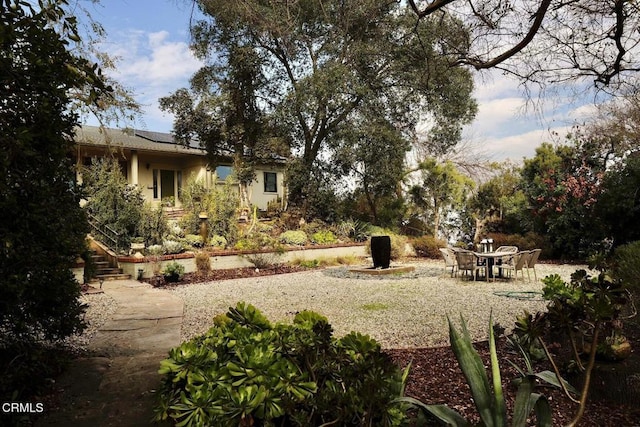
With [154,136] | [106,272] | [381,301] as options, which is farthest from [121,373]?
[154,136]

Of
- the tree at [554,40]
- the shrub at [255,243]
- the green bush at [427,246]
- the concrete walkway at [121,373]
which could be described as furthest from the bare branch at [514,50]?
the green bush at [427,246]

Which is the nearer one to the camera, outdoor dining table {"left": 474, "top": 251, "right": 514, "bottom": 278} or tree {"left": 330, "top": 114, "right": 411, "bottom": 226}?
outdoor dining table {"left": 474, "top": 251, "right": 514, "bottom": 278}

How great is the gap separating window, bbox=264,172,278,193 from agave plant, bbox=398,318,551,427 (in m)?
20.3

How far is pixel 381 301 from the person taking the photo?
716 cm

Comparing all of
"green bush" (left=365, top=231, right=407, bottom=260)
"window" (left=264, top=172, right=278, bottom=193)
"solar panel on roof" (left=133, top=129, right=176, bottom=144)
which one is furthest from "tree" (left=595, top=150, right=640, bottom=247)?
"solar panel on roof" (left=133, top=129, right=176, bottom=144)

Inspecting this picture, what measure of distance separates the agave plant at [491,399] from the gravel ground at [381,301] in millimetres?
Answer: 2475

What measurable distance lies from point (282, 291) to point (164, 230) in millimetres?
4695

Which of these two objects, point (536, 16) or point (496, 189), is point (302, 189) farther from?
point (536, 16)

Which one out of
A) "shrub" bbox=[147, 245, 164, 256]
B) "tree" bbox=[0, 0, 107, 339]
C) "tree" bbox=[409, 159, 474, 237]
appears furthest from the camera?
"tree" bbox=[409, 159, 474, 237]

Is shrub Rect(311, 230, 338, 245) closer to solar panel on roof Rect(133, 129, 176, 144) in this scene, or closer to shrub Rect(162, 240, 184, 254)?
shrub Rect(162, 240, 184, 254)

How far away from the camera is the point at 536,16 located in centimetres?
392

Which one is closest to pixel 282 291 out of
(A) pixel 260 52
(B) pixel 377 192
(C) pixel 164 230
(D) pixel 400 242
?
(C) pixel 164 230

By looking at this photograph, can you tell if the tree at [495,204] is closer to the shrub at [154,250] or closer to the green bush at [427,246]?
the green bush at [427,246]

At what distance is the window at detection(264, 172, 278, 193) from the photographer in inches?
870
